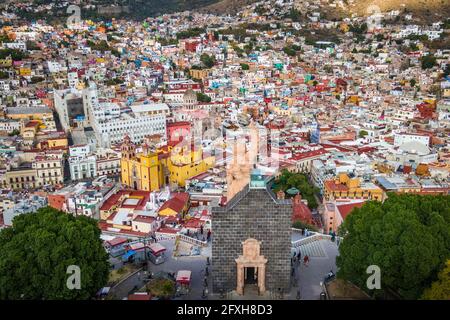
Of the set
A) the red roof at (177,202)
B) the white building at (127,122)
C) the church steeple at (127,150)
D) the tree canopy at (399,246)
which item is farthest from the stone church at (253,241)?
the white building at (127,122)

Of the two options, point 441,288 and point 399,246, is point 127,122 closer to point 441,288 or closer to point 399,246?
point 399,246

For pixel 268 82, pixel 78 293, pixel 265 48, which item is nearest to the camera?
pixel 78 293

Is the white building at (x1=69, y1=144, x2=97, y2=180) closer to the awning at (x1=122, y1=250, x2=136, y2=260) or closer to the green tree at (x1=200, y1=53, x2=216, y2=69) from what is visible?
the awning at (x1=122, y1=250, x2=136, y2=260)

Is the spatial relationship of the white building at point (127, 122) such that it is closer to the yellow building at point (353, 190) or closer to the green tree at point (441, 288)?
the yellow building at point (353, 190)

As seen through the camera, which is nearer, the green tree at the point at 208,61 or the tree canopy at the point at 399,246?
the tree canopy at the point at 399,246

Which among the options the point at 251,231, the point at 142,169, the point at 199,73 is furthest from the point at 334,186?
the point at 199,73
